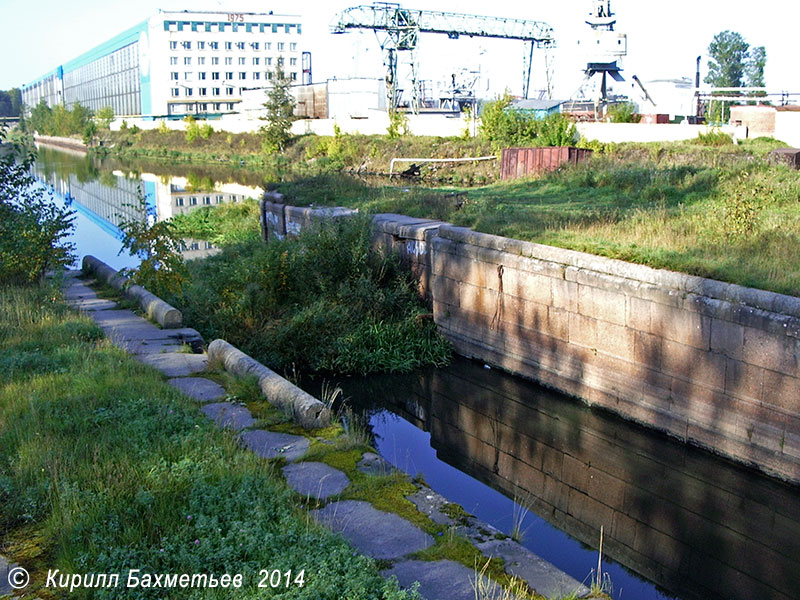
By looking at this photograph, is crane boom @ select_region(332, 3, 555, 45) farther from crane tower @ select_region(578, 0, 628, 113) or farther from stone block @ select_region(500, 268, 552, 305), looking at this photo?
stone block @ select_region(500, 268, 552, 305)

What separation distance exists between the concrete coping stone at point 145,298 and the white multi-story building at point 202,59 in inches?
2727

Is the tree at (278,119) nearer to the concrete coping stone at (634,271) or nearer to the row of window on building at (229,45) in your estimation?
the row of window on building at (229,45)

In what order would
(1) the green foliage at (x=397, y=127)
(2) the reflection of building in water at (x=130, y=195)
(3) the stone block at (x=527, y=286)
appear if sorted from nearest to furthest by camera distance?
(3) the stone block at (x=527, y=286)
(2) the reflection of building in water at (x=130, y=195)
(1) the green foliage at (x=397, y=127)

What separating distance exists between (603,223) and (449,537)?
7.47 meters

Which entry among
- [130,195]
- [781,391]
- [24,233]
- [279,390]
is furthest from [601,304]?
[130,195]

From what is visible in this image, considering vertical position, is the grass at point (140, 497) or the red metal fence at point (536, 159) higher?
the red metal fence at point (536, 159)

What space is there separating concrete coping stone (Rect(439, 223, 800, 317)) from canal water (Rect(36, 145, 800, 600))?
1.65m

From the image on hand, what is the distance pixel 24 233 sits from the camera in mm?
11812

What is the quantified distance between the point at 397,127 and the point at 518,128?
11938 mm

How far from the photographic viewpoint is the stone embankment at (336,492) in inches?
175

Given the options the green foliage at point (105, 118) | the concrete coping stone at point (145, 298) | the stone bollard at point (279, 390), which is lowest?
the stone bollard at point (279, 390)

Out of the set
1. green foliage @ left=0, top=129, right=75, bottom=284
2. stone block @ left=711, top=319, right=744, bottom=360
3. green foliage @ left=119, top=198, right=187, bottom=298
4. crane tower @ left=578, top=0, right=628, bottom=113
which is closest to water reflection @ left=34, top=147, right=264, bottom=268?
green foliage @ left=0, top=129, right=75, bottom=284

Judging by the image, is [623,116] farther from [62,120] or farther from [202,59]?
[62,120]

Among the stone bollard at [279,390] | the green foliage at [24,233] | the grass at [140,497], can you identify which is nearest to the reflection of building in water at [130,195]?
the green foliage at [24,233]
